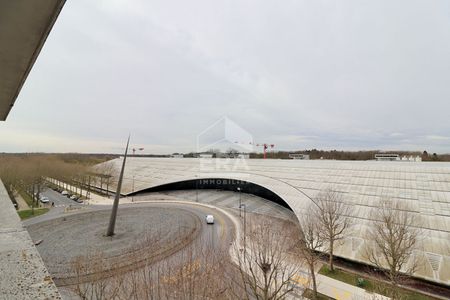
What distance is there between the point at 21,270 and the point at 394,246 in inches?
715

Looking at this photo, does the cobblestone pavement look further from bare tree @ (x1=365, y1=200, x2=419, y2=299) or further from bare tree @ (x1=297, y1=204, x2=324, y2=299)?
bare tree @ (x1=365, y1=200, x2=419, y2=299)

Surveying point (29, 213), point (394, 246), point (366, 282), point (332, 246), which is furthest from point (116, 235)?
point (394, 246)

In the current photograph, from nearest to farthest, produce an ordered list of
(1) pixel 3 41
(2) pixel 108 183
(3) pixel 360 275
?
1. (1) pixel 3 41
2. (3) pixel 360 275
3. (2) pixel 108 183

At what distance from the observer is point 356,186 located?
26.2m

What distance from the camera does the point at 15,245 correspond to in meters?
2.90

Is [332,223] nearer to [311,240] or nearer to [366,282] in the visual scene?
[311,240]

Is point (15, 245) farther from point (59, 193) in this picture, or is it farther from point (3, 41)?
point (59, 193)

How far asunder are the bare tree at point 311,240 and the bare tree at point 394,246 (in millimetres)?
3498

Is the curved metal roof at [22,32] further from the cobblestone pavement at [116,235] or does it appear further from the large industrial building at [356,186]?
the large industrial building at [356,186]

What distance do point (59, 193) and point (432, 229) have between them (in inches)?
2557

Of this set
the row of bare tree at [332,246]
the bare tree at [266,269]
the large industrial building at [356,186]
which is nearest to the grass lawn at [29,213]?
the large industrial building at [356,186]

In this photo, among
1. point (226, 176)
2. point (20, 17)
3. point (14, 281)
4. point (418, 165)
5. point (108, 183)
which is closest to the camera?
point (14, 281)

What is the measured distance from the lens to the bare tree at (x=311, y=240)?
15.2 metres

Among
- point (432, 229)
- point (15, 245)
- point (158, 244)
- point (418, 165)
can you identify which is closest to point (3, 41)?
point (15, 245)
